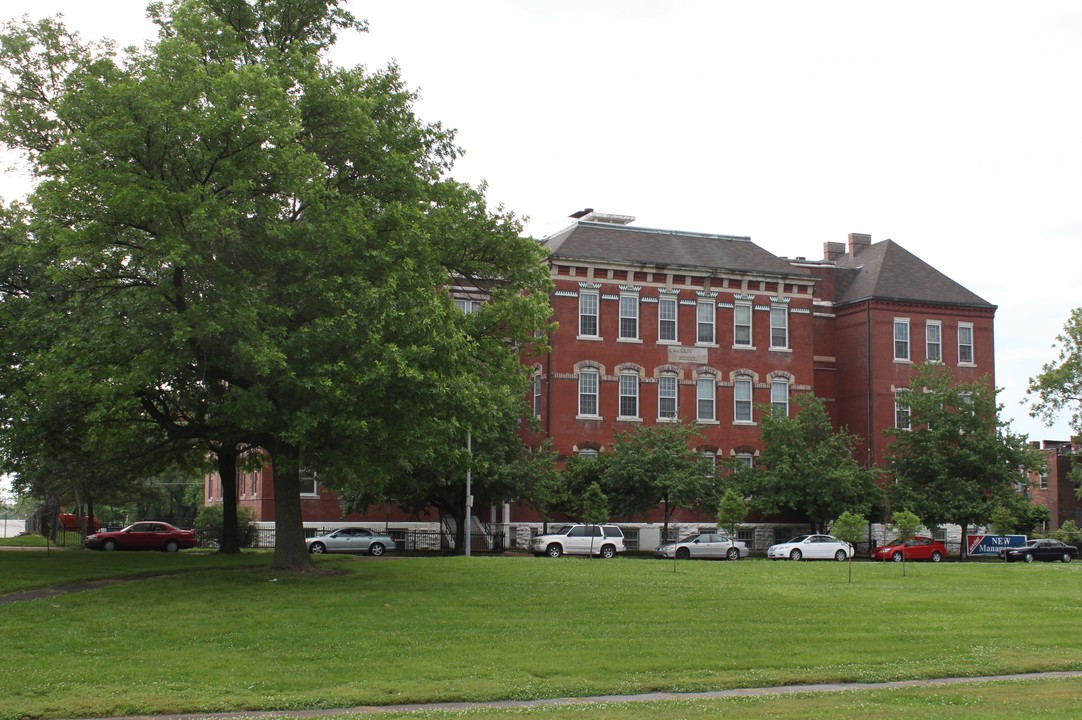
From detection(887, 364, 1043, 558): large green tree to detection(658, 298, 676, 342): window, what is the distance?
11.9m

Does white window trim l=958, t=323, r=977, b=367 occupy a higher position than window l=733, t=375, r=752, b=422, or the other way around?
white window trim l=958, t=323, r=977, b=367

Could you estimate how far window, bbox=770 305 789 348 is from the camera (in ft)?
201

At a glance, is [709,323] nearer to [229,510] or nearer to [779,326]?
[779,326]

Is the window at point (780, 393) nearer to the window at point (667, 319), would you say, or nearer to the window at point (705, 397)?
the window at point (705, 397)

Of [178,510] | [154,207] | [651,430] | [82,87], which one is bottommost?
[178,510]

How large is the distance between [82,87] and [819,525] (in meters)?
40.6

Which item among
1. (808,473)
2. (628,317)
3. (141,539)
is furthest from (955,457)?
(141,539)

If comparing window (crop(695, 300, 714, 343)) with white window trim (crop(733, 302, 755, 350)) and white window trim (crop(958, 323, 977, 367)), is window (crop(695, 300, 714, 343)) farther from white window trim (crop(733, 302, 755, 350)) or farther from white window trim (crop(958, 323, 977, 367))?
white window trim (crop(958, 323, 977, 367))

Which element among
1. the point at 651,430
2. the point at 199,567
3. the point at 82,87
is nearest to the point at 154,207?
the point at 82,87

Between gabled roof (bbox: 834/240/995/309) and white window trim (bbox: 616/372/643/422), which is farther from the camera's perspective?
gabled roof (bbox: 834/240/995/309)

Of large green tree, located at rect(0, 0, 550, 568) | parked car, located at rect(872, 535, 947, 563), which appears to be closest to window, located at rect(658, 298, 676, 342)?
parked car, located at rect(872, 535, 947, 563)

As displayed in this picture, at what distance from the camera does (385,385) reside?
2534 centimetres

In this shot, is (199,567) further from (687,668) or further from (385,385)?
(687,668)

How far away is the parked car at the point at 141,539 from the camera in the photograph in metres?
50.9
